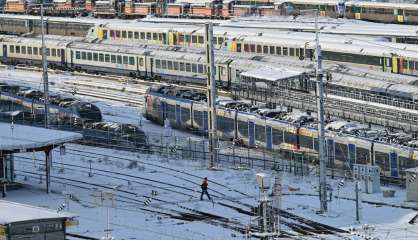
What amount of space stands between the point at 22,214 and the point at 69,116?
27.2 metres

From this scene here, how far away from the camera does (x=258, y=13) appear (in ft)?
339

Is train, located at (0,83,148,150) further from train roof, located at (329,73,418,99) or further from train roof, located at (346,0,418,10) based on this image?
train roof, located at (346,0,418,10)

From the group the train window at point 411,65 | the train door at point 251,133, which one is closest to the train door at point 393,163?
the train door at point 251,133

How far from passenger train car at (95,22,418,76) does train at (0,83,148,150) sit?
1705 cm

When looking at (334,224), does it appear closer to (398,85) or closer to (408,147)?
(408,147)

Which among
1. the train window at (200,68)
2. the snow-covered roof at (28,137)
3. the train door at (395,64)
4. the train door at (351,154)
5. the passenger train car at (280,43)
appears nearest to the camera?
the snow-covered roof at (28,137)

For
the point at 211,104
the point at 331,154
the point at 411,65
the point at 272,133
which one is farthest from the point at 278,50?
the point at 331,154

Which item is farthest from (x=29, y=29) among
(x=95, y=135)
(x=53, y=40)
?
(x=95, y=135)

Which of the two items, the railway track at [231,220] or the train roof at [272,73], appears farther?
the train roof at [272,73]

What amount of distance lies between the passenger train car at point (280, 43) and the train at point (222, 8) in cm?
1293

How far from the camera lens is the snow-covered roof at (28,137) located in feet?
140

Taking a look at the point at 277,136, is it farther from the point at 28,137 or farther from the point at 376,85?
the point at 28,137

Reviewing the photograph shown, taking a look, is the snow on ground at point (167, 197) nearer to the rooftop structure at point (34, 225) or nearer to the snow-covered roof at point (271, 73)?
the rooftop structure at point (34, 225)

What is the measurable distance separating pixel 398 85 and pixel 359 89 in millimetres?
2201
